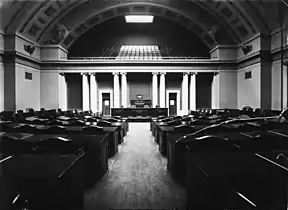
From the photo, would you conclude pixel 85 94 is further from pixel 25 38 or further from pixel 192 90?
pixel 192 90

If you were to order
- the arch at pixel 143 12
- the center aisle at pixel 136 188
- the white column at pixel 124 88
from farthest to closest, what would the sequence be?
the white column at pixel 124 88 < the arch at pixel 143 12 < the center aisle at pixel 136 188

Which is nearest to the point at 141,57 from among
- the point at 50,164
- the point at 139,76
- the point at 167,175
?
the point at 139,76

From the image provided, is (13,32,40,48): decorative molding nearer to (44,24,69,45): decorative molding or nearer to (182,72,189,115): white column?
(44,24,69,45): decorative molding

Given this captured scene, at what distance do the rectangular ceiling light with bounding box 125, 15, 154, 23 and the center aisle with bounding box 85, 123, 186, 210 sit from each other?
21178mm

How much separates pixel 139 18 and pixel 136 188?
2383 centimetres

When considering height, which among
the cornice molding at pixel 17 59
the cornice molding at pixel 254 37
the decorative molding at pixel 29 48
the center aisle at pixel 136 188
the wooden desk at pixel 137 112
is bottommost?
the center aisle at pixel 136 188

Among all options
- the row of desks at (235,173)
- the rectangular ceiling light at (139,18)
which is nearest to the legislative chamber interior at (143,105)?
the row of desks at (235,173)

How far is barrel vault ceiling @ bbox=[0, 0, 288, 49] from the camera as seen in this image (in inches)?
699

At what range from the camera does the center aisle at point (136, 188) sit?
3889mm

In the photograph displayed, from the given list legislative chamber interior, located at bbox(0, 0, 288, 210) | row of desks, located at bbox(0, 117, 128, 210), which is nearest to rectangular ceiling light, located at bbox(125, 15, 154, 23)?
legislative chamber interior, located at bbox(0, 0, 288, 210)

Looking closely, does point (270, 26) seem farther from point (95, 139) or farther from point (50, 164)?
point (50, 164)

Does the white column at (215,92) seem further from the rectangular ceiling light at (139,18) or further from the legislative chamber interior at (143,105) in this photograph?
the rectangular ceiling light at (139,18)

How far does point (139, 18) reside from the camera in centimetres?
2602

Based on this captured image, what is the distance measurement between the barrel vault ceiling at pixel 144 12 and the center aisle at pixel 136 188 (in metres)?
15.3
